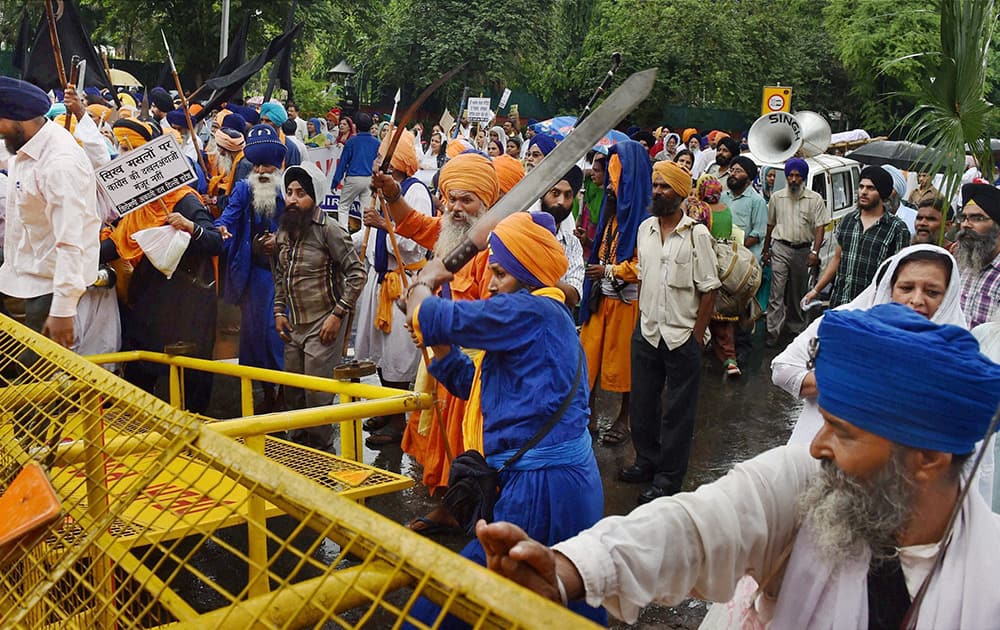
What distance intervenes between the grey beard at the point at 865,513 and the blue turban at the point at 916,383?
0.07 m

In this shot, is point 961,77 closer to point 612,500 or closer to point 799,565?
point 612,500

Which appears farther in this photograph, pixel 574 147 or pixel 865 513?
pixel 574 147

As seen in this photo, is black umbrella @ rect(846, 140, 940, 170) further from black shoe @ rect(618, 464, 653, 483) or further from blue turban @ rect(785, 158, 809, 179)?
black shoe @ rect(618, 464, 653, 483)

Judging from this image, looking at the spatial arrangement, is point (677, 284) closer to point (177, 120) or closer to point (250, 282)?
point (250, 282)

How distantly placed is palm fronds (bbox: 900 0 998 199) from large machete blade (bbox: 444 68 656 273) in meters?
2.44

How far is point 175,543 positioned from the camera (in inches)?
83.1

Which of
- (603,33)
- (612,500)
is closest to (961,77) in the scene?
(612,500)

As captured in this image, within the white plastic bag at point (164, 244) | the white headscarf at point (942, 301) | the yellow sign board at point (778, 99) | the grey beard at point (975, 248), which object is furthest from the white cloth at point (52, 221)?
the yellow sign board at point (778, 99)

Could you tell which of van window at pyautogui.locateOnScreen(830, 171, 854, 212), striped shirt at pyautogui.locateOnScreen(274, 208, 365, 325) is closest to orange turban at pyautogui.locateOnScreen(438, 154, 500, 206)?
striped shirt at pyautogui.locateOnScreen(274, 208, 365, 325)

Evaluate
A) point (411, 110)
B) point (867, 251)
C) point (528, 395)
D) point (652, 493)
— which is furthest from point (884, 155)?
point (528, 395)

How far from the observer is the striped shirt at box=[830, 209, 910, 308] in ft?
23.2

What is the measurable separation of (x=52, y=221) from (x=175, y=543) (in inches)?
132

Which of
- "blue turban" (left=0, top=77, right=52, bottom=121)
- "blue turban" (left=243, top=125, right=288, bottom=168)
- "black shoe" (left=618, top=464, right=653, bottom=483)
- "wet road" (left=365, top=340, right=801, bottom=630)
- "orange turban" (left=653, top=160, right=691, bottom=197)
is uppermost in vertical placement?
"blue turban" (left=0, top=77, right=52, bottom=121)

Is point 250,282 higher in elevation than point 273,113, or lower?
lower
